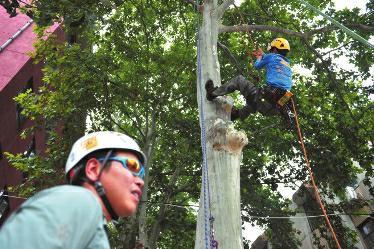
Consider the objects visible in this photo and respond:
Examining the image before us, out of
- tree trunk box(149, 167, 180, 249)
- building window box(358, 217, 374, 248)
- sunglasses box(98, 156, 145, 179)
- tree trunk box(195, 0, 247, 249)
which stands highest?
building window box(358, 217, 374, 248)

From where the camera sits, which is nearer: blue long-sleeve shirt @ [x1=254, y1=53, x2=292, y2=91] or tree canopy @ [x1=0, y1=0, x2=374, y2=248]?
blue long-sleeve shirt @ [x1=254, y1=53, x2=292, y2=91]

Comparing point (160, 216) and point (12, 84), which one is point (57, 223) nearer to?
point (160, 216)

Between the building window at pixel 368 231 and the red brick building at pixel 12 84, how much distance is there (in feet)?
45.0

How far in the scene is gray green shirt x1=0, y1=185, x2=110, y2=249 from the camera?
962 millimetres

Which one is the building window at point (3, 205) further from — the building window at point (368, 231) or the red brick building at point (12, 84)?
the building window at point (368, 231)

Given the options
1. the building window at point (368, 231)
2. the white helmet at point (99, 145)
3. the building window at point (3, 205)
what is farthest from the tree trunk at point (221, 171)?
the building window at point (368, 231)

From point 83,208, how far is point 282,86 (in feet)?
18.3

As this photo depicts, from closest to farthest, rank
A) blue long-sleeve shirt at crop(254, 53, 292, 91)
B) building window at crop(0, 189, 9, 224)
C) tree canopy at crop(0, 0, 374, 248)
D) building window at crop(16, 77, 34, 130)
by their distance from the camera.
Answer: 1. blue long-sleeve shirt at crop(254, 53, 292, 91)
2. tree canopy at crop(0, 0, 374, 248)
3. building window at crop(0, 189, 9, 224)
4. building window at crop(16, 77, 34, 130)

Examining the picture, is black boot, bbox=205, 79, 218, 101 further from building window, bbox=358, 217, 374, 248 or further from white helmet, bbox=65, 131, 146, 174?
building window, bbox=358, 217, 374, 248

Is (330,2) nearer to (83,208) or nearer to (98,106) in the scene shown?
(98,106)

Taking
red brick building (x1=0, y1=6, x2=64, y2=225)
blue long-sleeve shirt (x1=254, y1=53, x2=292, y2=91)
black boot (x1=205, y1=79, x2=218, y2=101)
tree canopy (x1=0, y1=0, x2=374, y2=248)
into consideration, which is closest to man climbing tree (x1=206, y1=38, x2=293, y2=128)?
blue long-sleeve shirt (x1=254, y1=53, x2=292, y2=91)

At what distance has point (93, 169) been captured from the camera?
1.55 m

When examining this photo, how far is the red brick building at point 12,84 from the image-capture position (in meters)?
13.0

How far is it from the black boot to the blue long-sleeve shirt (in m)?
1.38
